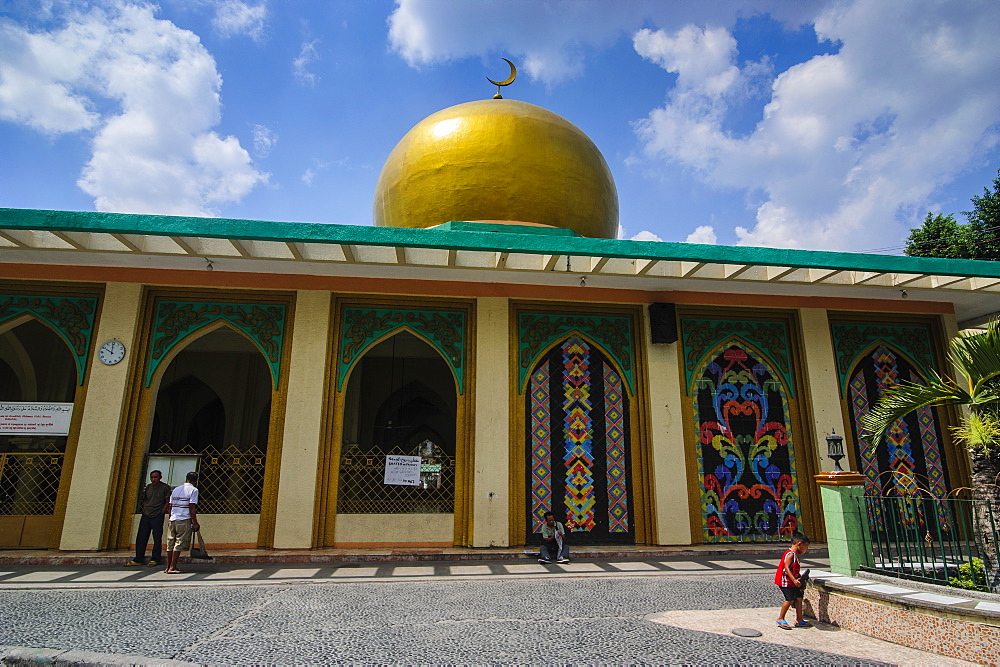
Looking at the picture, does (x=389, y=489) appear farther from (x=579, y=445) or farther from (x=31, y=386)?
(x=31, y=386)

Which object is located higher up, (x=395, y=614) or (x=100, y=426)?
(x=100, y=426)

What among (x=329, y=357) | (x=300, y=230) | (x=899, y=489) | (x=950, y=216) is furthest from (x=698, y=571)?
(x=950, y=216)

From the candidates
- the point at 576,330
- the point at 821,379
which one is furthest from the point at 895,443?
the point at 576,330

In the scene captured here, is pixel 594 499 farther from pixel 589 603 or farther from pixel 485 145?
pixel 485 145

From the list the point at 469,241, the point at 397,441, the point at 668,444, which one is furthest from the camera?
the point at 397,441

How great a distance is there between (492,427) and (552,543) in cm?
167

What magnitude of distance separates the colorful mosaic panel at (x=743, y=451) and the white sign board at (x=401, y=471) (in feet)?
12.9

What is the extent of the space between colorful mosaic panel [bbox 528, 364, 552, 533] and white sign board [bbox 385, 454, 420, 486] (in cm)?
160

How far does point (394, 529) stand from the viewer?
8.05 m

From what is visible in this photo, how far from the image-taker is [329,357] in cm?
830

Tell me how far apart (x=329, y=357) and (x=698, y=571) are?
17.2 ft

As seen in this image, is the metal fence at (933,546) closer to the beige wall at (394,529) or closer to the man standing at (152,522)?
the beige wall at (394,529)

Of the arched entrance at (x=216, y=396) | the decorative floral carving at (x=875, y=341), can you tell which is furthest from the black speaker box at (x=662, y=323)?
Answer: the arched entrance at (x=216, y=396)

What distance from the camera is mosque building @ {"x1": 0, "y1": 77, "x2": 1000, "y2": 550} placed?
769 centimetres
